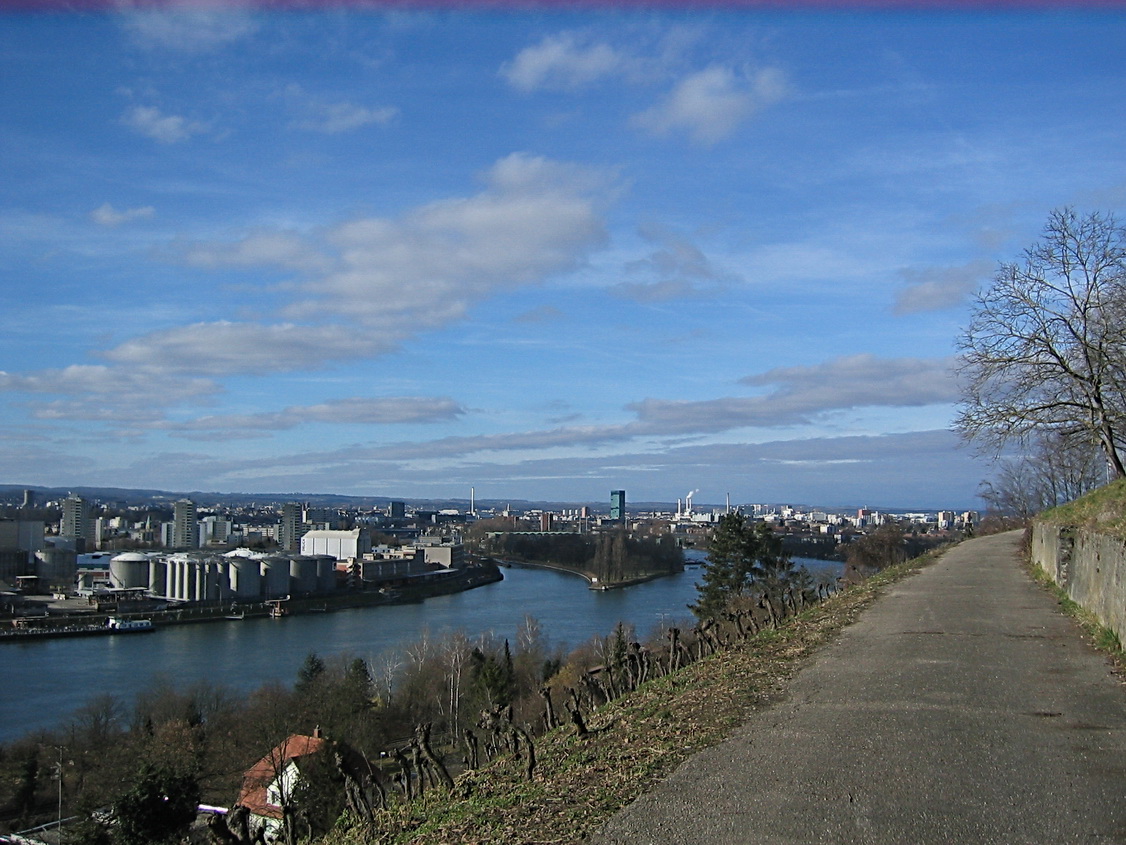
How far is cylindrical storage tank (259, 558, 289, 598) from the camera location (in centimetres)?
4938

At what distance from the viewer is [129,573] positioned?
165 feet

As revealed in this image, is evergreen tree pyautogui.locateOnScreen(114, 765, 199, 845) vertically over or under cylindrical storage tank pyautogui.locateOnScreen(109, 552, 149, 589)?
over

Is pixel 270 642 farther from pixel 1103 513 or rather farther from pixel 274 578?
pixel 1103 513

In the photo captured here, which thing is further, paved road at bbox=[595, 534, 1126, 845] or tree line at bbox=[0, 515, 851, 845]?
tree line at bbox=[0, 515, 851, 845]

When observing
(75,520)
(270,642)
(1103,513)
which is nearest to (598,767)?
(1103,513)

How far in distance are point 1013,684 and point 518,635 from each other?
969 inches

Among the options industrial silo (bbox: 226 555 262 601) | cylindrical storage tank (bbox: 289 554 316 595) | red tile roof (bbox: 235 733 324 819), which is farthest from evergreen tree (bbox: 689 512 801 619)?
cylindrical storage tank (bbox: 289 554 316 595)

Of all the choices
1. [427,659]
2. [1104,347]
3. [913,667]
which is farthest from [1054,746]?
[427,659]

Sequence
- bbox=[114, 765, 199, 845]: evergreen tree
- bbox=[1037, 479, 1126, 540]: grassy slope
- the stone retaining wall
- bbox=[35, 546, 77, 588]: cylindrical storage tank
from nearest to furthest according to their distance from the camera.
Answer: the stone retaining wall
bbox=[1037, 479, 1126, 540]: grassy slope
bbox=[114, 765, 199, 845]: evergreen tree
bbox=[35, 546, 77, 588]: cylindrical storage tank

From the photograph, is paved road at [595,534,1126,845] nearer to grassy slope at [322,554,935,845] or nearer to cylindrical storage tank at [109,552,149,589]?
grassy slope at [322,554,935,845]

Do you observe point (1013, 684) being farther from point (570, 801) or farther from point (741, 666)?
point (570, 801)

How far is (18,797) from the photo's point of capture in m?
15.8

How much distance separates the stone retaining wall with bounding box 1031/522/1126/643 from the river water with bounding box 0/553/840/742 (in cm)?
1500

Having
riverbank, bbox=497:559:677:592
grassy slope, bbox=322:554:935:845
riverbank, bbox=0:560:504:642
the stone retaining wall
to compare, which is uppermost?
the stone retaining wall
